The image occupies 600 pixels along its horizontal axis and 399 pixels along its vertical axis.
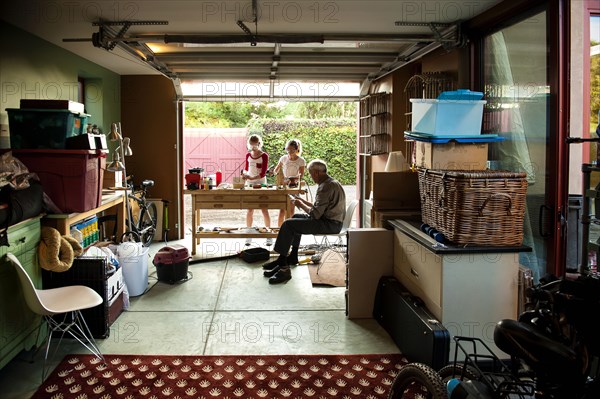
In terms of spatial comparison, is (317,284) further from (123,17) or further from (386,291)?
(123,17)

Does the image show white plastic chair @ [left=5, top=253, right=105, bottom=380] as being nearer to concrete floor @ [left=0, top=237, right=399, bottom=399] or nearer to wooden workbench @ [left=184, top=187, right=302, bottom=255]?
concrete floor @ [left=0, top=237, right=399, bottom=399]

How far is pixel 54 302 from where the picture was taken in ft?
12.0

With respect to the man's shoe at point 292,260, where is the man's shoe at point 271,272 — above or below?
below

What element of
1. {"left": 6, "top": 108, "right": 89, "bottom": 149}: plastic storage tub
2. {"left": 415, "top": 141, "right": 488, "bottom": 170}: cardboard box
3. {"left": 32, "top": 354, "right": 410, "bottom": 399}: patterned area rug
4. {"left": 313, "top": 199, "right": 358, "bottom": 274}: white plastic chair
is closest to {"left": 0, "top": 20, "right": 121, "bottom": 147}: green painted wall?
{"left": 6, "top": 108, "right": 89, "bottom": 149}: plastic storage tub

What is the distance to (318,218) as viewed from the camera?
6.40 m

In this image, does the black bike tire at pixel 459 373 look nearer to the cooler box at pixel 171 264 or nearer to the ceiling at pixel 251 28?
the ceiling at pixel 251 28

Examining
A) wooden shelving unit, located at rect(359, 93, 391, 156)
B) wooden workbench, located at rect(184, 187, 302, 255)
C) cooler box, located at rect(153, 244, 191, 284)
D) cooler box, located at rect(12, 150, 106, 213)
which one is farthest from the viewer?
wooden shelving unit, located at rect(359, 93, 391, 156)

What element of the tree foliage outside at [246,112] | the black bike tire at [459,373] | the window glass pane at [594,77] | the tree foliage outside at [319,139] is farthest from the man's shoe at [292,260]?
the tree foliage outside at [246,112]

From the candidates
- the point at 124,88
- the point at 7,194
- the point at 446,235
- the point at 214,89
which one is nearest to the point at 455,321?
the point at 446,235

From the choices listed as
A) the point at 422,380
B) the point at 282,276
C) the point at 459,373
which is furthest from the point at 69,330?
the point at 459,373

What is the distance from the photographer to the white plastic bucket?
5.31m

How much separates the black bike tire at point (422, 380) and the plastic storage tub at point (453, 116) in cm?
194

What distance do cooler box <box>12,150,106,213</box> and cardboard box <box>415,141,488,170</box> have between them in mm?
2890

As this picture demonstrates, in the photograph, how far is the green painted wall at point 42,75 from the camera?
16.3 feet
